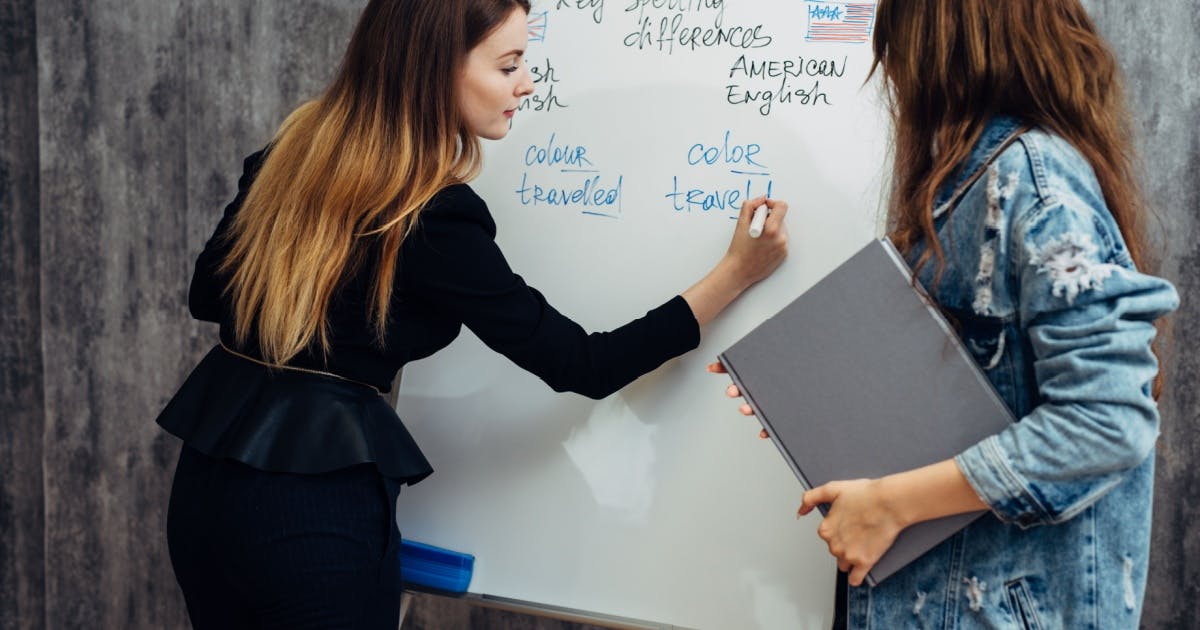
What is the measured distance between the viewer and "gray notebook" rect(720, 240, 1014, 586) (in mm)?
839

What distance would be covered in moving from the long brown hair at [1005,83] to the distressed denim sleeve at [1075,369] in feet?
0.28

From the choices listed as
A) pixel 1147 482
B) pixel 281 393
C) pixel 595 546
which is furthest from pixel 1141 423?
pixel 281 393

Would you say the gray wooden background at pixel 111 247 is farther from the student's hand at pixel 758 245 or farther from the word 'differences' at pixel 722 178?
the student's hand at pixel 758 245

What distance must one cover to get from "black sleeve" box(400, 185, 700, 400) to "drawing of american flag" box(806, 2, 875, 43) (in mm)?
388

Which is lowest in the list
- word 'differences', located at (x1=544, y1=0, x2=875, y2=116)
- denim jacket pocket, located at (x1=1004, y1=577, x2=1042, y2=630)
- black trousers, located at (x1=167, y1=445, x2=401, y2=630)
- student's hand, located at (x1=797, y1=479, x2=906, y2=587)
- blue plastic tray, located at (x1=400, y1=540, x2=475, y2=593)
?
blue plastic tray, located at (x1=400, y1=540, x2=475, y2=593)

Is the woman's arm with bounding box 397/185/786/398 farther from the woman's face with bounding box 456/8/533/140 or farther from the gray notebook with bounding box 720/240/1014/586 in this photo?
the gray notebook with bounding box 720/240/1014/586

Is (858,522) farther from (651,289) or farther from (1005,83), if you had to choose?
(651,289)

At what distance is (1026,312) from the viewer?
0.76 m

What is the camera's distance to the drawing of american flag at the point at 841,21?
46.4 inches

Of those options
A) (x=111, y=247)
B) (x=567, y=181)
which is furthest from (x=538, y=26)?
(x=111, y=247)

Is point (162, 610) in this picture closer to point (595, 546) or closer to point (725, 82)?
point (595, 546)

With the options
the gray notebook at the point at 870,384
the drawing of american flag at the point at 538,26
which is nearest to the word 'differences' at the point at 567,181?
the drawing of american flag at the point at 538,26

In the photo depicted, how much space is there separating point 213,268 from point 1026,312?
915 mm

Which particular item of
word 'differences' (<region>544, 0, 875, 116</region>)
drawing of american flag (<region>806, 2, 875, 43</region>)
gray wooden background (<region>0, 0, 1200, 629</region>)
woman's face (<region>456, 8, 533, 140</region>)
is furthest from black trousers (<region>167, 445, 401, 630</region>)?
gray wooden background (<region>0, 0, 1200, 629</region>)
